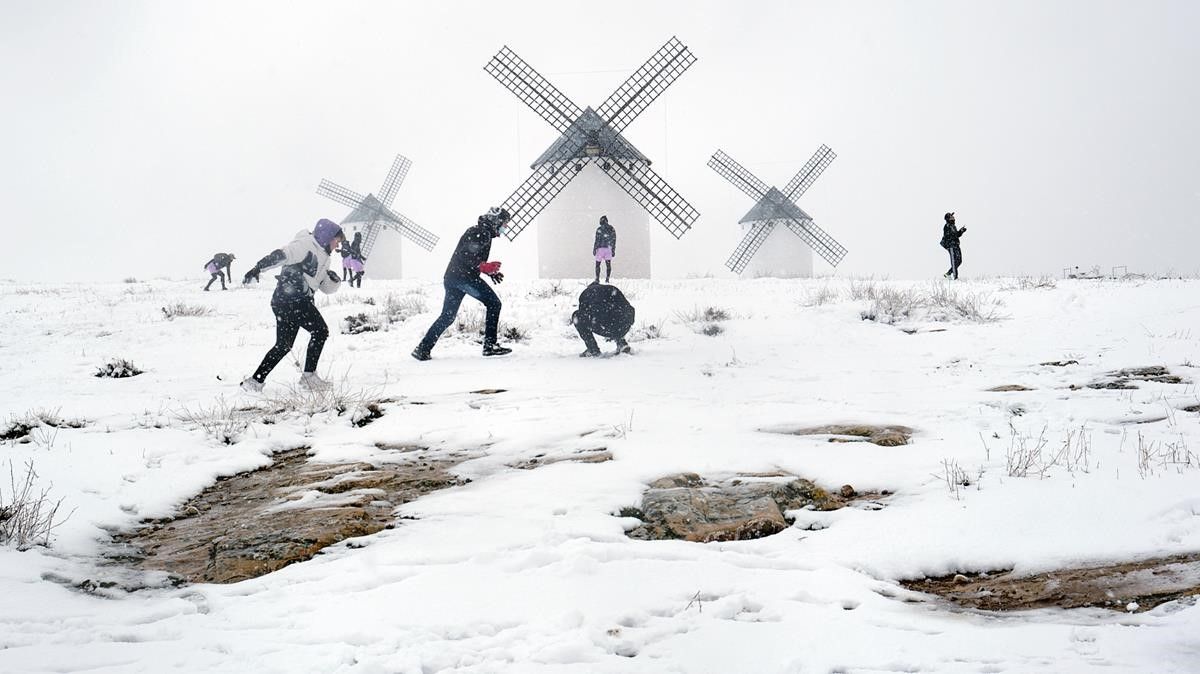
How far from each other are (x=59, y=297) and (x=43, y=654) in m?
20.2

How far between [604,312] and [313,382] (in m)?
3.67

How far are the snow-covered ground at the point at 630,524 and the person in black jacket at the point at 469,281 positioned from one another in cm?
85

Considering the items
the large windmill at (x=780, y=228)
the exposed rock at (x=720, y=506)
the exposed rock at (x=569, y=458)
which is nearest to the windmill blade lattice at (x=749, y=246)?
the large windmill at (x=780, y=228)

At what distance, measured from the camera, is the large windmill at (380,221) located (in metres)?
34.6

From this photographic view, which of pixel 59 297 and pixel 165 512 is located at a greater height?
pixel 59 297

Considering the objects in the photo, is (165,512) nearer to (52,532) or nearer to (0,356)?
(52,532)

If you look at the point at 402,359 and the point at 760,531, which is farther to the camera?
the point at 402,359

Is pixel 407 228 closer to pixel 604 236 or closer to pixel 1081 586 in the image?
pixel 604 236

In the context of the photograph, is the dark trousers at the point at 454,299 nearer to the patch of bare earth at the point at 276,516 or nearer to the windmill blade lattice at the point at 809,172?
the patch of bare earth at the point at 276,516

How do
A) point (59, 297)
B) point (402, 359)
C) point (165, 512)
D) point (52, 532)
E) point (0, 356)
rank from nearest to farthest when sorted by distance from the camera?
1. point (52, 532)
2. point (165, 512)
3. point (402, 359)
4. point (0, 356)
5. point (59, 297)

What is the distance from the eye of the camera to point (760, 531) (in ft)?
11.5

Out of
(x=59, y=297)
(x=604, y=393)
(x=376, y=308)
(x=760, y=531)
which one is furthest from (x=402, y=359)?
(x=59, y=297)

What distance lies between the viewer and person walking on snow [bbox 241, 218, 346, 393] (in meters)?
7.50

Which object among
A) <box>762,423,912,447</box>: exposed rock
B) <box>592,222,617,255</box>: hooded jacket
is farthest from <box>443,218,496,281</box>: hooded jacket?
<box>592,222,617,255</box>: hooded jacket
